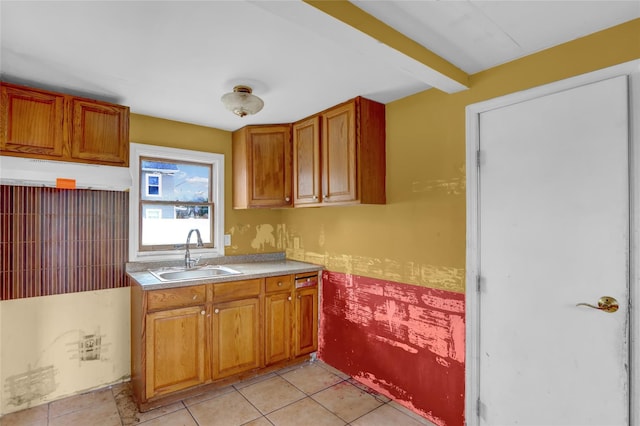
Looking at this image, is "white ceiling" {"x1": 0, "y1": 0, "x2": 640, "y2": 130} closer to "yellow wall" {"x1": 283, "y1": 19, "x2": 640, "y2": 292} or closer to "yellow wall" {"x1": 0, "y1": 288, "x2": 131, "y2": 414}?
"yellow wall" {"x1": 283, "y1": 19, "x2": 640, "y2": 292}

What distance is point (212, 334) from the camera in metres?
2.57

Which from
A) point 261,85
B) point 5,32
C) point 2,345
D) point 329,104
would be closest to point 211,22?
point 261,85

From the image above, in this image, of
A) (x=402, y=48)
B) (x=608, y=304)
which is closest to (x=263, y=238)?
(x=402, y=48)

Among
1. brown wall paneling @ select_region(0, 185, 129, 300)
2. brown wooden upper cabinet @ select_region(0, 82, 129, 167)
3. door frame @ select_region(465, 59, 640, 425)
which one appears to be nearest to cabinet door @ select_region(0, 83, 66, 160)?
brown wooden upper cabinet @ select_region(0, 82, 129, 167)

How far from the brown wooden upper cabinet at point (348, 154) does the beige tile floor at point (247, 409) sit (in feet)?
4.96

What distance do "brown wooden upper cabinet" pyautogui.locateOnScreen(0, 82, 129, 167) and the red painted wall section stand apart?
2.07m

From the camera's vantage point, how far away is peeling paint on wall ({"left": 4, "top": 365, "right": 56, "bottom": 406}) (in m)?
2.30

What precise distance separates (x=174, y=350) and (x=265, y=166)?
67.8 inches

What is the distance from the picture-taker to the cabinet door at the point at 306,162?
9.29 ft

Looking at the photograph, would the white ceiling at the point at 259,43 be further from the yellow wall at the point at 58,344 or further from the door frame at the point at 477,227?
the yellow wall at the point at 58,344

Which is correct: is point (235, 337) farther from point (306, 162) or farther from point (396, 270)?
point (306, 162)

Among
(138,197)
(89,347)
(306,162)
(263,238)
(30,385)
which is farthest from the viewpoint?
(263,238)

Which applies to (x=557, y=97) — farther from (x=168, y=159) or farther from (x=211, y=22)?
(x=168, y=159)

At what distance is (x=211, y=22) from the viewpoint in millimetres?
1532
